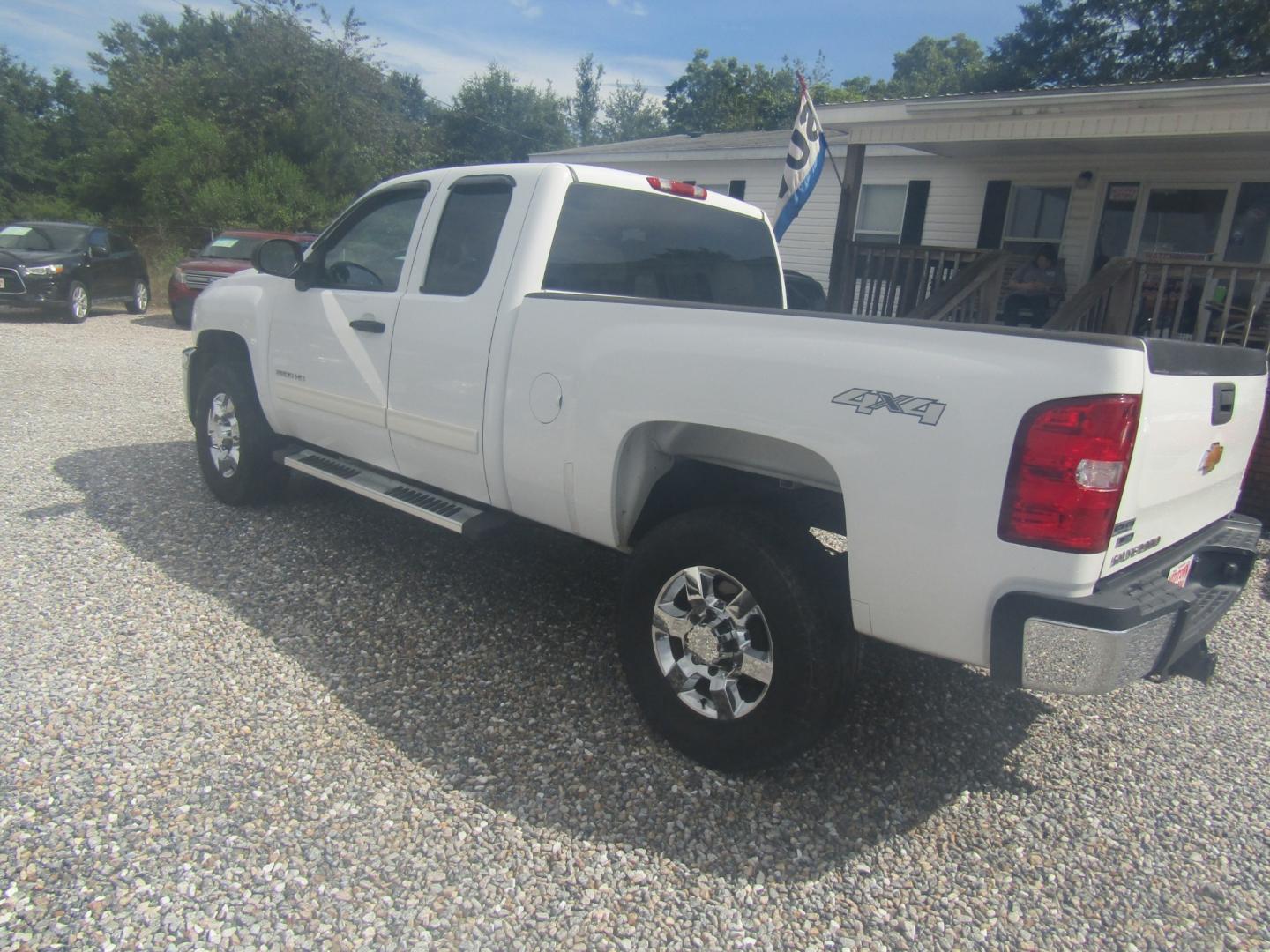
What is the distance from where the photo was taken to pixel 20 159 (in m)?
38.6

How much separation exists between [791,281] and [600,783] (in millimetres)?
3630

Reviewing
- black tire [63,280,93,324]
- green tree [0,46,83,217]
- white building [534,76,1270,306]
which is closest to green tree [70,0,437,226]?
green tree [0,46,83,217]

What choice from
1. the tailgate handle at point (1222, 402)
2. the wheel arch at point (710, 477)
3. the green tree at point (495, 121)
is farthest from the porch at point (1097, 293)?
the green tree at point (495, 121)

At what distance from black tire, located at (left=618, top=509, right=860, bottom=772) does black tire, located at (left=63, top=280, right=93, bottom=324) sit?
15.6 metres

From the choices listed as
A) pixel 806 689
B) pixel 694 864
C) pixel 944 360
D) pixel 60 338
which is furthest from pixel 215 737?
pixel 60 338

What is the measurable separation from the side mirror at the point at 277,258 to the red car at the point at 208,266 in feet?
33.1

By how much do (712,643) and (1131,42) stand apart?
33.3 meters

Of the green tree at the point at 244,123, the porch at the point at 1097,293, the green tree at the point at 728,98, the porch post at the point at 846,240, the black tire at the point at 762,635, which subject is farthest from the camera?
the green tree at the point at 728,98

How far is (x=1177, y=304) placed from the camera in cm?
830

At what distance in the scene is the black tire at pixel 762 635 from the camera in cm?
265

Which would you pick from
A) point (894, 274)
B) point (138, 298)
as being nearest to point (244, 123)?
point (138, 298)

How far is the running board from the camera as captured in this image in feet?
11.9

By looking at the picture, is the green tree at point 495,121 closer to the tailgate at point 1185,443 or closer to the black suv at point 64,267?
the black suv at point 64,267

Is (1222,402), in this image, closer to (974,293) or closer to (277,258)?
(277,258)
